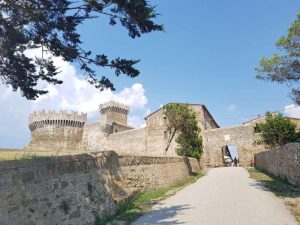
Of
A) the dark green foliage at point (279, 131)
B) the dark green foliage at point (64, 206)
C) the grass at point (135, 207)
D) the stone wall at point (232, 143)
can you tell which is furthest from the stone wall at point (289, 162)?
the stone wall at point (232, 143)

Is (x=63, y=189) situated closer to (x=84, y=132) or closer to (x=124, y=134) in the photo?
(x=124, y=134)

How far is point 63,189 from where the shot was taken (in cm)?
784

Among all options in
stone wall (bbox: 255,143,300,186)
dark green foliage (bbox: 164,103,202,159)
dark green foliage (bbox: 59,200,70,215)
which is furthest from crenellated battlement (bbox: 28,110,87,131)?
dark green foliage (bbox: 59,200,70,215)

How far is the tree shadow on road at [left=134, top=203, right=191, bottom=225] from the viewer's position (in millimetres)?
7973

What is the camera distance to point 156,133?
43.3 metres

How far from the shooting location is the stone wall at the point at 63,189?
21.4ft

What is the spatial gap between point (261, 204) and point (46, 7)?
26.7 ft

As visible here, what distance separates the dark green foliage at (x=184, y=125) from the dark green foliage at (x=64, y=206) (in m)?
20.2

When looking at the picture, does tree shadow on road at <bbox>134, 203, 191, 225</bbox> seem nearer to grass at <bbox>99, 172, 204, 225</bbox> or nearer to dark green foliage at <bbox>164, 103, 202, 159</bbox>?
grass at <bbox>99, 172, 204, 225</bbox>

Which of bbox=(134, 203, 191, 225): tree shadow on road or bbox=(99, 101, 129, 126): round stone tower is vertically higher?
bbox=(99, 101, 129, 126): round stone tower

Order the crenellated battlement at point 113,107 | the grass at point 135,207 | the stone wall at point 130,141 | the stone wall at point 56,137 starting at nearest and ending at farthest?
the grass at point 135,207, the stone wall at point 130,141, the stone wall at point 56,137, the crenellated battlement at point 113,107

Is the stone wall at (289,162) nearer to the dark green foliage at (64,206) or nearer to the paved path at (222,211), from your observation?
the paved path at (222,211)

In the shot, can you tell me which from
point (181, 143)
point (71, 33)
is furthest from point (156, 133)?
point (71, 33)

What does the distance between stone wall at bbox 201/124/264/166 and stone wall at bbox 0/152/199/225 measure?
26753 mm
